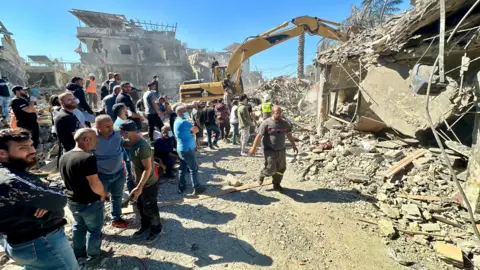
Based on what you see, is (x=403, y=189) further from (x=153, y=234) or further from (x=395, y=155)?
(x=153, y=234)

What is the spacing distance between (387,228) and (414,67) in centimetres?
257

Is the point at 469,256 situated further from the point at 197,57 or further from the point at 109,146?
the point at 197,57

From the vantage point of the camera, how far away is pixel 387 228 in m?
3.69

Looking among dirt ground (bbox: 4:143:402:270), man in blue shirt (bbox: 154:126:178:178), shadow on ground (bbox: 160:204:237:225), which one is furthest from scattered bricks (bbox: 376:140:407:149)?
man in blue shirt (bbox: 154:126:178:178)

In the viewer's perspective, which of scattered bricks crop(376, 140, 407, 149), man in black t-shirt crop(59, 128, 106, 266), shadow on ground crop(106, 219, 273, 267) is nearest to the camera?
man in black t-shirt crop(59, 128, 106, 266)

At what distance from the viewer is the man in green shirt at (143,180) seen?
3.02 m

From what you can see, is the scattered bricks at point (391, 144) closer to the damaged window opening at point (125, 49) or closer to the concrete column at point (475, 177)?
the concrete column at point (475, 177)

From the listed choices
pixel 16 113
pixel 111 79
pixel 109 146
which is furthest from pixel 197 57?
pixel 109 146

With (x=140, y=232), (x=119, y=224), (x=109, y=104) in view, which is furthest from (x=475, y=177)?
(x=109, y=104)

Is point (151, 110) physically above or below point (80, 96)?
below

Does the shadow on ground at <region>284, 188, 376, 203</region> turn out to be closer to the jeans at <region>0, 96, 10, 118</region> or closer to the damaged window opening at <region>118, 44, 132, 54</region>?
the jeans at <region>0, 96, 10, 118</region>

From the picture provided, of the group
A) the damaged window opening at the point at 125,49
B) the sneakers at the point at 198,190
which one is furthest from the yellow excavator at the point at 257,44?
the damaged window opening at the point at 125,49

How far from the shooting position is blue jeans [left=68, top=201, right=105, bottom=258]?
2.62 metres

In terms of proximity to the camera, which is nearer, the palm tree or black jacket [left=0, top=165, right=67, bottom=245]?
black jacket [left=0, top=165, right=67, bottom=245]
